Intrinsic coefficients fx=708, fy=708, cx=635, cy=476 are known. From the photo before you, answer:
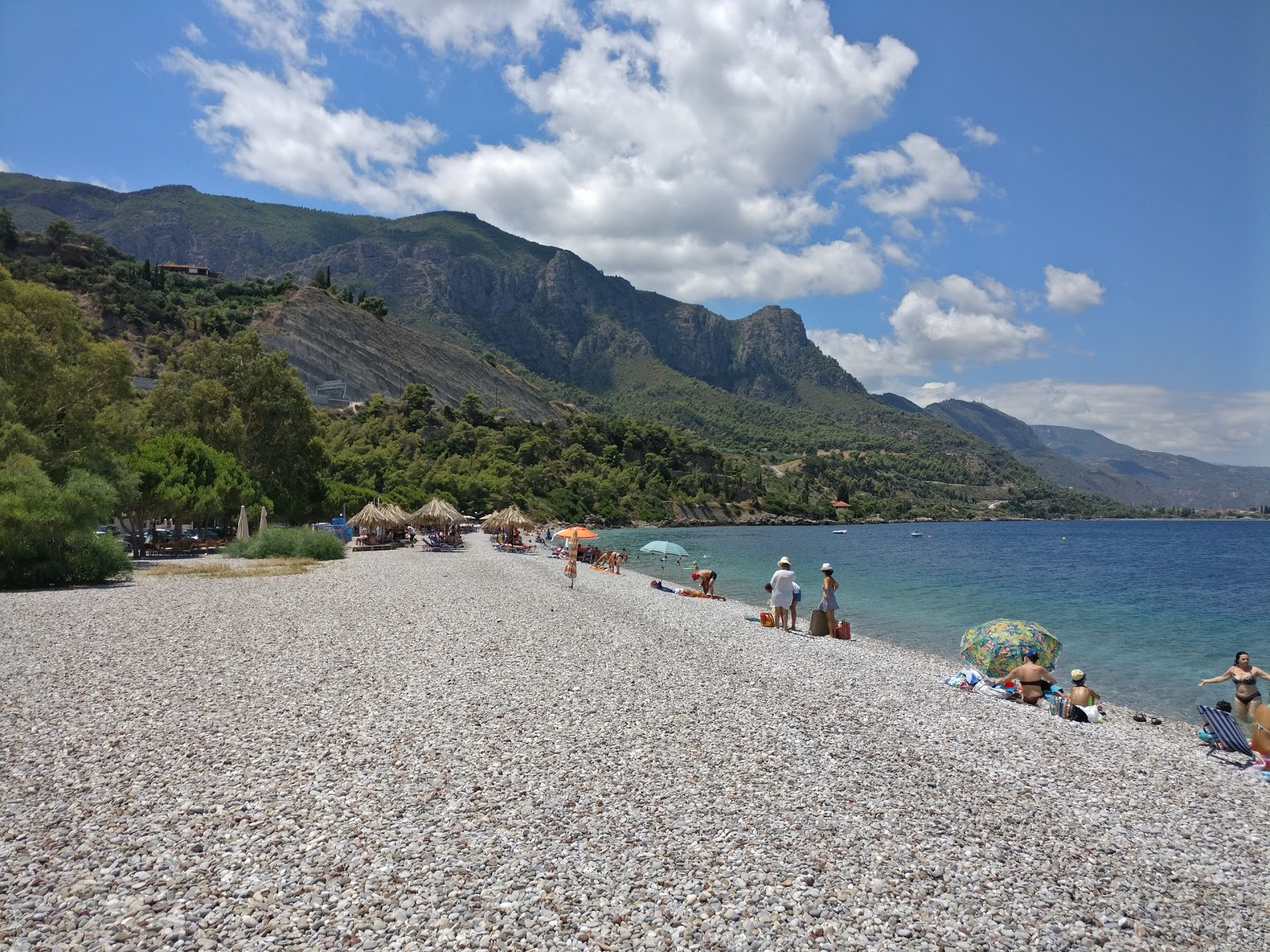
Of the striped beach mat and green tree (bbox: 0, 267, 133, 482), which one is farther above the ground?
green tree (bbox: 0, 267, 133, 482)

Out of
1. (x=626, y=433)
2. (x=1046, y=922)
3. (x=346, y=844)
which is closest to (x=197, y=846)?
(x=346, y=844)

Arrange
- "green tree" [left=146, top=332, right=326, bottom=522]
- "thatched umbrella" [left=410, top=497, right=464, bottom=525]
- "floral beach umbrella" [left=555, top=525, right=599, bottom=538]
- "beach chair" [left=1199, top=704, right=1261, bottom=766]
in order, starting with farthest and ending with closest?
"thatched umbrella" [left=410, top=497, right=464, bottom=525]
"green tree" [left=146, top=332, right=326, bottom=522]
"floral beach umbrella" [left=555, top=525, right=599, bottom=538]
"beach chair" [left=1199, top=704, right=1261, bottom=766]

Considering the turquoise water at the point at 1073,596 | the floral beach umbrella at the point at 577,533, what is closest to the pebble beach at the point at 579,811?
the turquoise water at the point at 1073,596

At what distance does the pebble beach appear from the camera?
4.27 meters

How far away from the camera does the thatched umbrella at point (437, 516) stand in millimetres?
42000

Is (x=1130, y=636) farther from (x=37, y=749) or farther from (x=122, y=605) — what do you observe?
(x=122, y=605)

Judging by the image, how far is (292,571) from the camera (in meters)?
24.4

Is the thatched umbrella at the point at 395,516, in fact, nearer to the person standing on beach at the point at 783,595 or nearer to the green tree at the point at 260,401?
the green tree at the point at 260,401

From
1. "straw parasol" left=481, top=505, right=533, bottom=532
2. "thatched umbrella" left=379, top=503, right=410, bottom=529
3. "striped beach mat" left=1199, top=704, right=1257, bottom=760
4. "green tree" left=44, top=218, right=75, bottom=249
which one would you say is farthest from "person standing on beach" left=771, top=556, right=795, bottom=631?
"green tree" left=44, top=218, right=75, bottom=249

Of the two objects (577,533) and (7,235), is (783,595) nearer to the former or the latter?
(577,533)

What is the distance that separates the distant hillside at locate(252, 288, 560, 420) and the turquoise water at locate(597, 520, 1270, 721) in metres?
47.9

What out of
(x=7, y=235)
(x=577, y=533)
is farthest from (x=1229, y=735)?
(x=7, y=235)

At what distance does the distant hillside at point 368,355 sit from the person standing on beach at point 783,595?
77.9 m

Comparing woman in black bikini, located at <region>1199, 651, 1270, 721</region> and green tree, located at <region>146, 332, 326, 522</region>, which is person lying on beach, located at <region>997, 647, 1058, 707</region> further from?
green tree, located at <region>146, 332, 326, 522</region>
